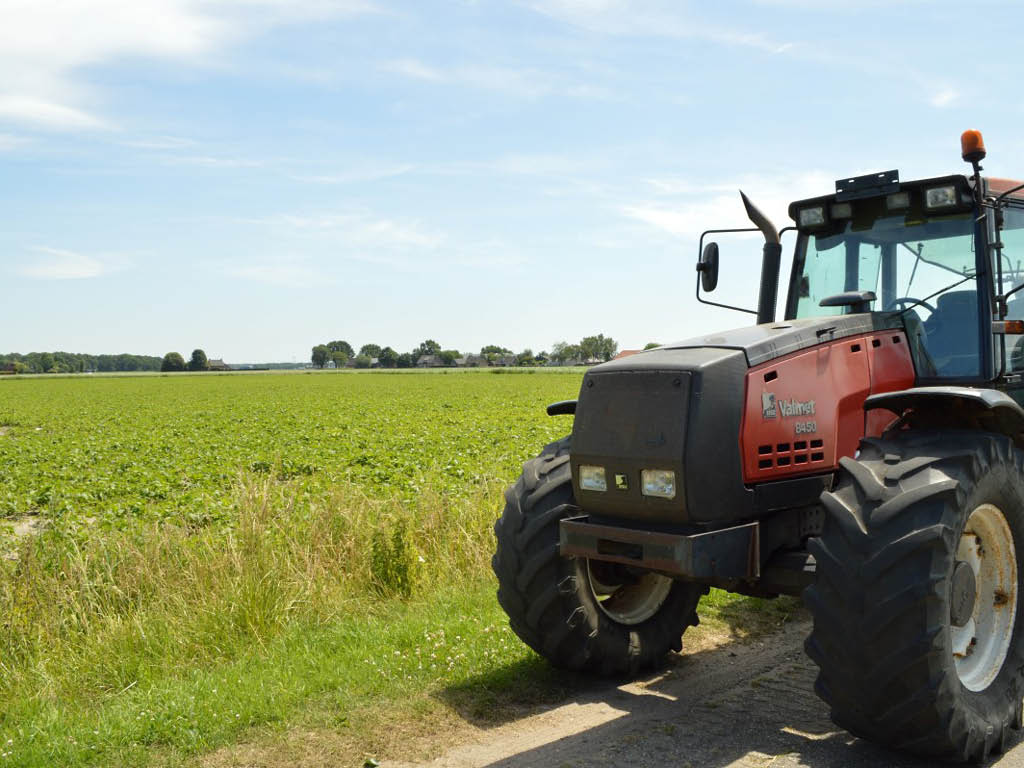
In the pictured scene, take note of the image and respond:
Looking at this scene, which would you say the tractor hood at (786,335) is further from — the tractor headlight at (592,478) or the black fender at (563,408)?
the black fender at (563,408)

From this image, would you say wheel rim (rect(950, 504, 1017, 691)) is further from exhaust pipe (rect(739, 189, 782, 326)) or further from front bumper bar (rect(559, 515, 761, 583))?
exhaust pipe (rect(739, 189, 782, 326))

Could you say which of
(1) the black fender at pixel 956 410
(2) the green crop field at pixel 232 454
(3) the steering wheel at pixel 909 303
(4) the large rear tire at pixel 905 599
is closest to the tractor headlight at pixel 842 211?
(3) the steering wheel at pixel 909 303

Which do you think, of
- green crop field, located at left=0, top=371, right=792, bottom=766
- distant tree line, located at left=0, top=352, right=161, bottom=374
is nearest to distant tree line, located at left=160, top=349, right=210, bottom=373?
distant tree line, located at left=0, top=352, right=161, bottom=374

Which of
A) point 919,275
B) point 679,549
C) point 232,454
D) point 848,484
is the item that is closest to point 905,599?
point 848,484

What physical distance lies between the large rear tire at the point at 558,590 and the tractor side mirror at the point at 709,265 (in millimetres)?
1475

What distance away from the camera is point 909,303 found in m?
5.36

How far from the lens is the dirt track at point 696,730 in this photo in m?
4.11

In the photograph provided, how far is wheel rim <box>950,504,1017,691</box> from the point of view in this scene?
171 inches

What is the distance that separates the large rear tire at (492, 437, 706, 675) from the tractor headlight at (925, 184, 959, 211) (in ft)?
8.49

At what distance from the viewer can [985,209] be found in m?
5.21

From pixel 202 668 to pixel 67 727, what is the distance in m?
1.03

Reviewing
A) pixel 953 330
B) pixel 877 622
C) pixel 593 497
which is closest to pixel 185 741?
pixel 593 497

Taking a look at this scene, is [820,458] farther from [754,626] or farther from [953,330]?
[754,626]

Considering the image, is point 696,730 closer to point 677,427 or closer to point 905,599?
point 905,599
